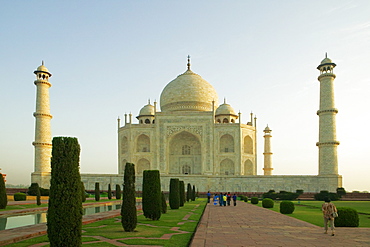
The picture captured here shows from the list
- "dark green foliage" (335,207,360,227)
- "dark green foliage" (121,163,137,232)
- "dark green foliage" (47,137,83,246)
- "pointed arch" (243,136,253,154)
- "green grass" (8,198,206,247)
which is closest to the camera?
"dark green foliage" (47,137,83,246)

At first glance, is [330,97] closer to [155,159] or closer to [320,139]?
[320,139]

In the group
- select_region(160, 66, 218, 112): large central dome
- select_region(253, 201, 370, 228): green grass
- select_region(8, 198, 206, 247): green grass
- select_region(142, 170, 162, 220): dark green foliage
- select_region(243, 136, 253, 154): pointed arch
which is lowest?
select_region(253, 201, 370, 228): green grass

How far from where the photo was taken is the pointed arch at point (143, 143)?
3628 cm

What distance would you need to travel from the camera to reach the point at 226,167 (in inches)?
1380

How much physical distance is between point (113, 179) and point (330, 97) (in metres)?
18.8

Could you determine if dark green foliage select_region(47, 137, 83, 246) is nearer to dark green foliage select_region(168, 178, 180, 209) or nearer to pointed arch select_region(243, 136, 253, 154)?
dark green foliage select_region(168, 178, 180, 209)

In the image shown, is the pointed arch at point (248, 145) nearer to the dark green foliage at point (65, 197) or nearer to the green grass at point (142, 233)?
the green grass at point (142, 233)

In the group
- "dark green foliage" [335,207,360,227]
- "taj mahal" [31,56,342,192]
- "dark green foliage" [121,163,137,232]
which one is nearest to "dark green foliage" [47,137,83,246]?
"dark green foliage" [121,163,137,232]

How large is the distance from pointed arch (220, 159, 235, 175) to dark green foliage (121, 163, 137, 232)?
25905mm

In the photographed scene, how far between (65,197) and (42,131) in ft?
84.9

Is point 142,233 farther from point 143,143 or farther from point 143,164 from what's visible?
point 143,143

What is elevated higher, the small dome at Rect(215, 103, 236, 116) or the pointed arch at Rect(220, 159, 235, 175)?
the small dome at Rect(215, 103, 236, 116)

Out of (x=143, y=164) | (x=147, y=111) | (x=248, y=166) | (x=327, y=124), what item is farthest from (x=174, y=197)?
(x=147, y=111)

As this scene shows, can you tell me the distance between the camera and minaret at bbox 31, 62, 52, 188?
29516 millimetres
